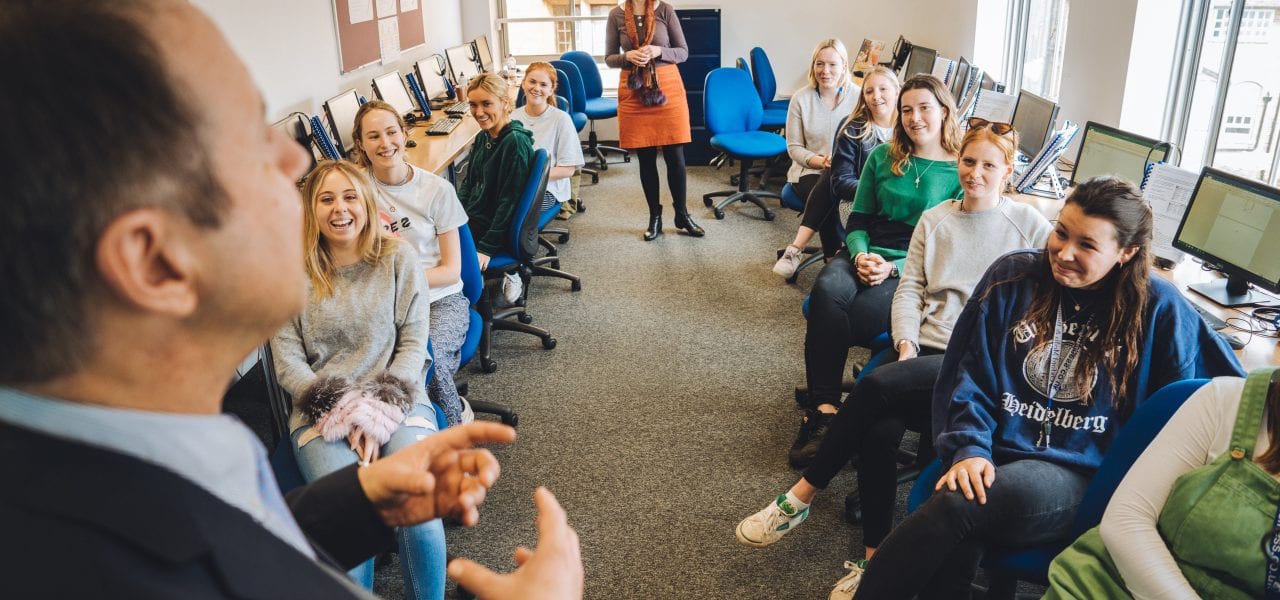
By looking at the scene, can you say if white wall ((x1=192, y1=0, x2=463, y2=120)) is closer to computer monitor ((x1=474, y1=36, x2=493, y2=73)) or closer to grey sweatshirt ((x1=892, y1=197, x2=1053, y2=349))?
computer monitor ((x1=474, y1=36, x2=493, y2=73))

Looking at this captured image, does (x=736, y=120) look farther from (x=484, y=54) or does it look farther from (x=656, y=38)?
(x=484, y=54)

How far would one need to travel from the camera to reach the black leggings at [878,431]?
2.32 meters

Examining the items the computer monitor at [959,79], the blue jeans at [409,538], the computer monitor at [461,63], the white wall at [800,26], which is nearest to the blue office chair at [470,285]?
the blue jeans at [409,538]

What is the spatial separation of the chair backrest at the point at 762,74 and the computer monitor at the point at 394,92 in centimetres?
266

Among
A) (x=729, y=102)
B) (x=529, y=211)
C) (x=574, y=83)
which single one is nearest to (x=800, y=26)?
(x=574, y=83)

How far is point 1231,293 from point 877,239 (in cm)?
113

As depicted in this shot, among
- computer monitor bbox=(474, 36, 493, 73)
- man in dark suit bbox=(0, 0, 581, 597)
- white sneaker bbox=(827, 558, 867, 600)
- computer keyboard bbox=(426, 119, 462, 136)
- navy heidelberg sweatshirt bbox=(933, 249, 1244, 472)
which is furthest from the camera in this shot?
computer monitor bbox=(474, 36, 493, 73)

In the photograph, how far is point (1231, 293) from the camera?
8.21 ft

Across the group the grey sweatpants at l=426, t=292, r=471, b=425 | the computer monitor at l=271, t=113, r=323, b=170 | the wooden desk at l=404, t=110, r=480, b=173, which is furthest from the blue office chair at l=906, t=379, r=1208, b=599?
the computer monitor at l=271, t=113, r=323, b=170

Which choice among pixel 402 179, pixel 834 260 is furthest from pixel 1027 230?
pixel 402 179

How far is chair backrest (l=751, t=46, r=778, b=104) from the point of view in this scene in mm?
6695

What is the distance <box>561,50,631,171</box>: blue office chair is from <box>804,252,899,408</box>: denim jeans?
4214 millimetres

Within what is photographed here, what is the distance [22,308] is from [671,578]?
2114mm

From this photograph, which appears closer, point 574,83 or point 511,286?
point 511,286
